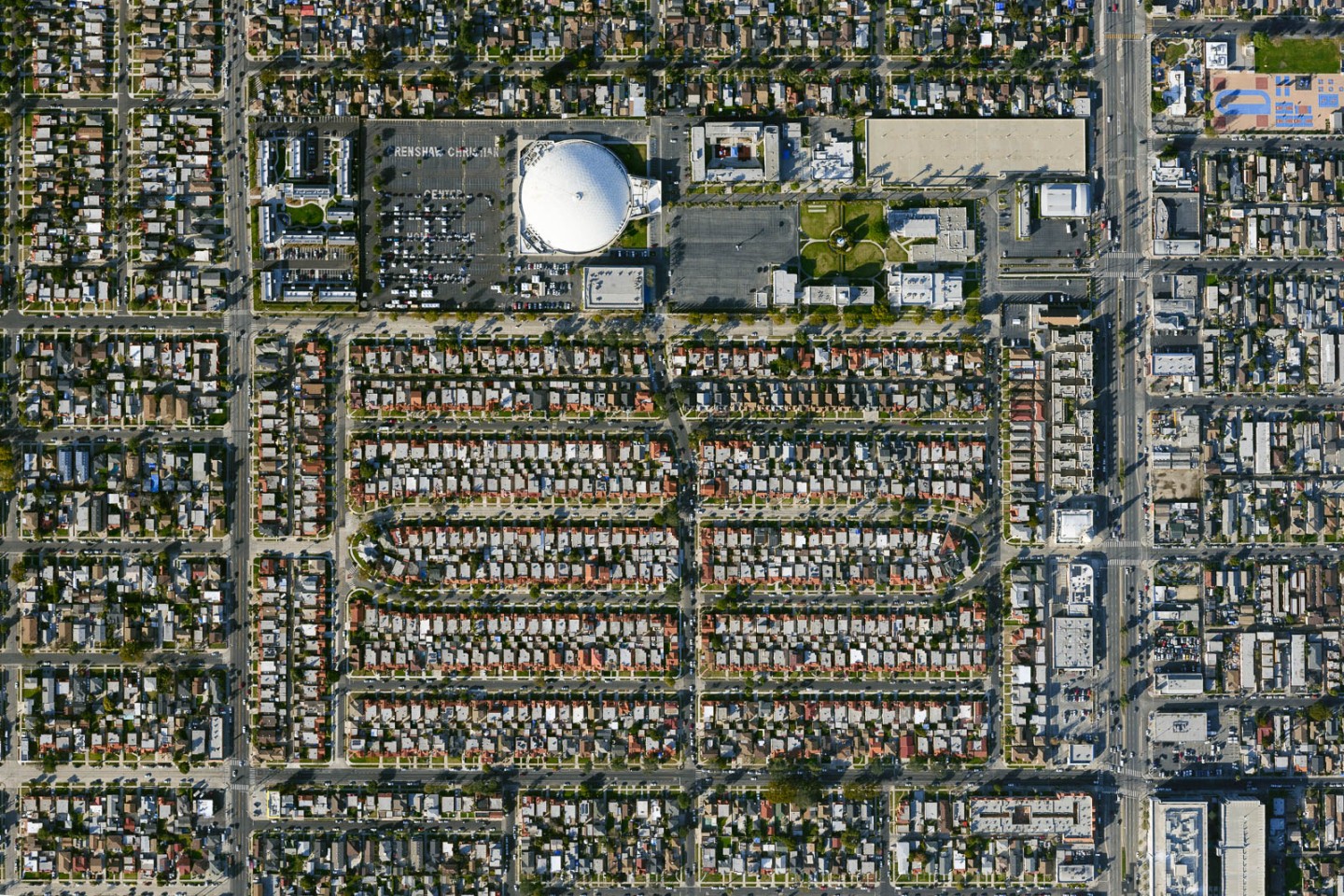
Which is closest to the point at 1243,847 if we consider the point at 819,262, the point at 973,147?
the point at 819,262

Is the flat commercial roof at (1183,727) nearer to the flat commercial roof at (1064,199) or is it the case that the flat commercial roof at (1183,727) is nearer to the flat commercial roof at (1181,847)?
the flat commercial roof at (1181,847)

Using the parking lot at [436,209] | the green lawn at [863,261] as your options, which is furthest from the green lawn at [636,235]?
the green lawn at [863,261]

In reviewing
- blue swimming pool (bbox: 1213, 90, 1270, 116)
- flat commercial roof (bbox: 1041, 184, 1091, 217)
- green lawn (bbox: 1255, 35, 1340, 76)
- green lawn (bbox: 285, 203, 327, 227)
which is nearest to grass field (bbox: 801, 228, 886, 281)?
flat commercial roof (bbox: 1041, 184, 1091, 217)

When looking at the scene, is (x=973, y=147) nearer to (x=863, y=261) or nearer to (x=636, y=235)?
(x=863, y=261)

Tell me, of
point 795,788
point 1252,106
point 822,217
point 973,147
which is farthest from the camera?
point 1252,106

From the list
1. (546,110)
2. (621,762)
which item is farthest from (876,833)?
(546,110)
